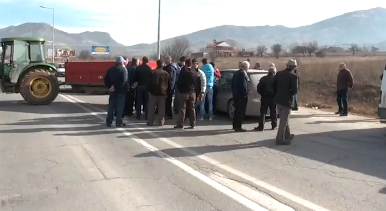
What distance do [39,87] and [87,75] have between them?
187cm

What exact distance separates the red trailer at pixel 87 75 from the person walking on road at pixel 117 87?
490cm

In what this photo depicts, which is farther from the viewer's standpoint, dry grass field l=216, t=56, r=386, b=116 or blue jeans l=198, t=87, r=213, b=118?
dry grass field l=216, t=56, r=386, b=116

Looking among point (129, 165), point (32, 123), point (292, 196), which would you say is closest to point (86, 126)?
point (32, 123)

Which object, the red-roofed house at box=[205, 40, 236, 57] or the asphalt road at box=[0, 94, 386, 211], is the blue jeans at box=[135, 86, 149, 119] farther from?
the red-roofed house at box=[205, 40, 236, 57]

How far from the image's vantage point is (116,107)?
1120 cm

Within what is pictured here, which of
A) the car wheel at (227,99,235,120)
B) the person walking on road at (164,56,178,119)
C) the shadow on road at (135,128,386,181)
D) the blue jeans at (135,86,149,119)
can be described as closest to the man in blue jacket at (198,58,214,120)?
the car wheel at (227,99,235,120)

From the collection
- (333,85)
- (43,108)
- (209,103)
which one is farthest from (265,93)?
(333,85)

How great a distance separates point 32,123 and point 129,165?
5420 mm

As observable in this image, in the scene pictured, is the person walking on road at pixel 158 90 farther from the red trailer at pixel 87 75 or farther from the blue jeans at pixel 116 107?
the red trailer at pixel 87 75

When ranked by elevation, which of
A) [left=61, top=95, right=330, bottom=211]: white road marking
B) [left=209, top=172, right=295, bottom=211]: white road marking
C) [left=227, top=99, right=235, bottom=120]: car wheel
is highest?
[left=227, top=99, right=235, bottom=120]: car wheel

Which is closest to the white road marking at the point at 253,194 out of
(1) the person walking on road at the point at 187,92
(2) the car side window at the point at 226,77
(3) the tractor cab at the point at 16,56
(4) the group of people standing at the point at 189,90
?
(4) the group of people standing at the point at 189,90

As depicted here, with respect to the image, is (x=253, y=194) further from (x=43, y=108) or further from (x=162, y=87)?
(x=43, y=108)

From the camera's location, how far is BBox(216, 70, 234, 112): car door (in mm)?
12789

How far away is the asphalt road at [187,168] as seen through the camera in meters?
5.38
